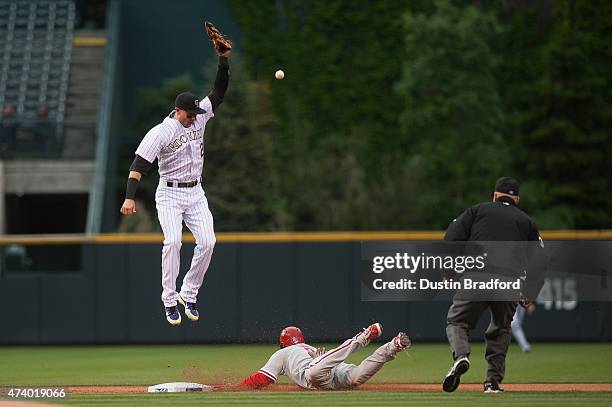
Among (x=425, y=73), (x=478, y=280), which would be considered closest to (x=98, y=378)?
(x=478, y=280)

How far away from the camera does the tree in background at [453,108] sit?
26.6 meters

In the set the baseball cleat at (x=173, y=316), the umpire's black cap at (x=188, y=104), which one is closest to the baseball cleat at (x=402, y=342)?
the baseball cleat at (x=173, y=316)

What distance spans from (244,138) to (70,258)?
8827 mm

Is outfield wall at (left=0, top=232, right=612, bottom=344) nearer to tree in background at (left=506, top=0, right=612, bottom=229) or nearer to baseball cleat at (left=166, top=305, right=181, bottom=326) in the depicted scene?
baseball cleat at (left=166, top=305, right=181, bottom=326)

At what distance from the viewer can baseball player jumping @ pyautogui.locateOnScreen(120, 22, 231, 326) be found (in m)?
10.7

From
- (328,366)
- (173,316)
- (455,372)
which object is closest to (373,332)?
(328,366)

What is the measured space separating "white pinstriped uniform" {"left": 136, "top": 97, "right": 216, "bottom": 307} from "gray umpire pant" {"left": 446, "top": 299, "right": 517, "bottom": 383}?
2255 mm

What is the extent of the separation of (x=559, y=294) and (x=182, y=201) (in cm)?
877

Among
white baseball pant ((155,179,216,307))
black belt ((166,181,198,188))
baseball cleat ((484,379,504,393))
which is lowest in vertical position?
baseball cleat ((484,379,504,393))

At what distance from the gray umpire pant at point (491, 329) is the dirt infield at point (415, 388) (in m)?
0.65

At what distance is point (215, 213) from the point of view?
26578 mm

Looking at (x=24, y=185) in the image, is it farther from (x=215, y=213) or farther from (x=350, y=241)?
(x=350, y=241)

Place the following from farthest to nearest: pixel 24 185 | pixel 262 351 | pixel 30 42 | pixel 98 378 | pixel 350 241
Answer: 1. pixel 30 42
2. pixel 24 185
3. pixel 350 241
4. pixel 262 351
5. pixel 98 378

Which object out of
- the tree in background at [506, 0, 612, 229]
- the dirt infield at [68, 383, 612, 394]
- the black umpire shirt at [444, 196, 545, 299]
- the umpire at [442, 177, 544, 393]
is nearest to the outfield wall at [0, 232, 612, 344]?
the dirt infield at [68, 383, 612, 394]
